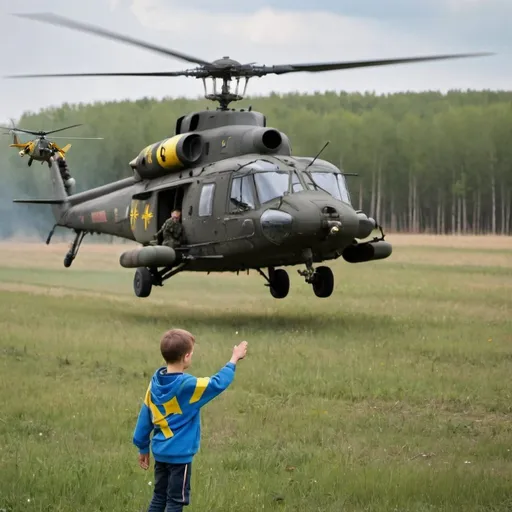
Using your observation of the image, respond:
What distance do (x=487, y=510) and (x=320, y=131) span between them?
125 feet

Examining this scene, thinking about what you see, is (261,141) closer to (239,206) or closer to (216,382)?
(239,206)

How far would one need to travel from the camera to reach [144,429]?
5.29 metres

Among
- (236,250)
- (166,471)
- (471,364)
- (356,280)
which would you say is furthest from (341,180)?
(166,471)

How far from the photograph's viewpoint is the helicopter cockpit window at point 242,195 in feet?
46.7

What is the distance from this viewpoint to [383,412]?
30.2 feet

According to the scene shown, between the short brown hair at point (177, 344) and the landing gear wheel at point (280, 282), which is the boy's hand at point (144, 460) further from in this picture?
the landing gear wheel at point (280, 282)

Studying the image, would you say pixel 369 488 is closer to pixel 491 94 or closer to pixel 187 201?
pixel 187 201

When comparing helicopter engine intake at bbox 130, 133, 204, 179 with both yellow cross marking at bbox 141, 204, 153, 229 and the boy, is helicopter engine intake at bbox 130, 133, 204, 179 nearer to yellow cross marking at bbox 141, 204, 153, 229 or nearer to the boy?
yellow cross marking at bbox 141, 204, 153, 229

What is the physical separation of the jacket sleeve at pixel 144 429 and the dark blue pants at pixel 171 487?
0.43 ft

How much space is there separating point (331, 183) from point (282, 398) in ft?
17.9

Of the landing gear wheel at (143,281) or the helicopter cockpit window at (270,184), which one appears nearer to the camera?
the helicopter cockpit window at (270,184)

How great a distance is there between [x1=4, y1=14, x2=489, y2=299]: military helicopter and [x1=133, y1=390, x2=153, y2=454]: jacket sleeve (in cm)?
826

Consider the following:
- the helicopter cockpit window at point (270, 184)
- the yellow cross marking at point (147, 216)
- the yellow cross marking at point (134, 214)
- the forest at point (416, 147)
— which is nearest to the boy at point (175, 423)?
the helicopter cockpit window at point (270, 184)

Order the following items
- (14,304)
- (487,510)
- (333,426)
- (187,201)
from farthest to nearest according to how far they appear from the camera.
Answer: (14,304)
(187,201)
(333,426)
(487,510)
